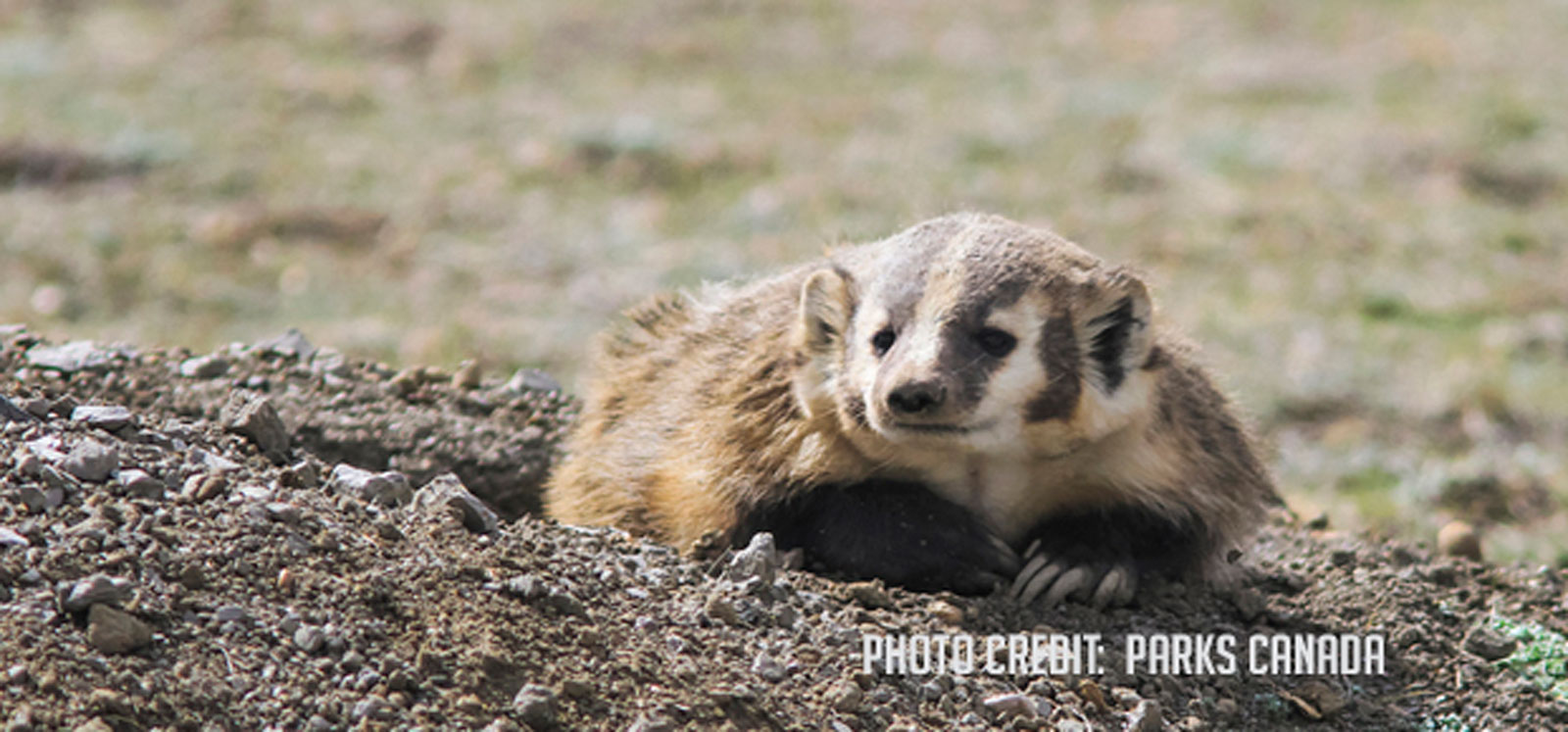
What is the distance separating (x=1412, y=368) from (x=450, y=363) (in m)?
4.46

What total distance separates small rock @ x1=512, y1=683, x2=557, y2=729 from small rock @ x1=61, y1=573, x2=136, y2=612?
699 millimetres

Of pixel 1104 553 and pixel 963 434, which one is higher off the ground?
pixel 963 434

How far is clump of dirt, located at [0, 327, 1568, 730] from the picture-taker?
9.04 feet

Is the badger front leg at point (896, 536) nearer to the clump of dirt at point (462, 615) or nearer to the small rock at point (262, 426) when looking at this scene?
the clump of dirt at point (462, 615)

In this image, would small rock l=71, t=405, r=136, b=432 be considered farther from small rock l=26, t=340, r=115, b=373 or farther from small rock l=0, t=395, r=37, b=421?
small rock l=26, t=340, r=115, b=373

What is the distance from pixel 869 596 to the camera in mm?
3600

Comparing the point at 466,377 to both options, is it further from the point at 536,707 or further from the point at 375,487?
the point at 536,707

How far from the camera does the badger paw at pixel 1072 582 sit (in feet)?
12.4

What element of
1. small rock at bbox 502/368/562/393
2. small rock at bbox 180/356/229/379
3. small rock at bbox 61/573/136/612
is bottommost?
small rock at bbox 502/368/562/393

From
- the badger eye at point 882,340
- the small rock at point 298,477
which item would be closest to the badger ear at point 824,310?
the badger eye at point 882,340

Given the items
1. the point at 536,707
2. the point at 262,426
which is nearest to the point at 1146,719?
the point at 536,707

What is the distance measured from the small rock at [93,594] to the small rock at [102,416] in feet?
2.46

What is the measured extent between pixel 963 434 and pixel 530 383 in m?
2.00

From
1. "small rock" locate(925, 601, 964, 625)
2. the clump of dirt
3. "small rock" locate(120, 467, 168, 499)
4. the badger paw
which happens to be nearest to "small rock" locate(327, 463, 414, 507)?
the clump of dirt
